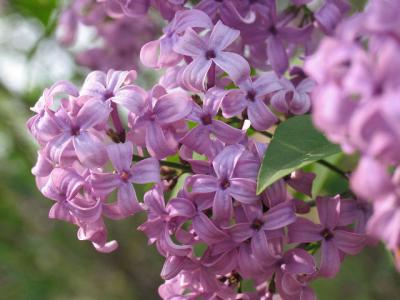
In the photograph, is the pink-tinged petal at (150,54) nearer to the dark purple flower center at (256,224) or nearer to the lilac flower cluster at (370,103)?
the dark purple flower center at (256,224)

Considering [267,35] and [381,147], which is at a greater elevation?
[381,147]

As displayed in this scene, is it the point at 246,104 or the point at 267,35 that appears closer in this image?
the point at 246,104

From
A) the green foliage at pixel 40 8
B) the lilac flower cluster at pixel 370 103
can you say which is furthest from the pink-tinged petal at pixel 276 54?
the green foliage at pixel 40 8

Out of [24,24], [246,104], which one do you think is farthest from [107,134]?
[24,24]

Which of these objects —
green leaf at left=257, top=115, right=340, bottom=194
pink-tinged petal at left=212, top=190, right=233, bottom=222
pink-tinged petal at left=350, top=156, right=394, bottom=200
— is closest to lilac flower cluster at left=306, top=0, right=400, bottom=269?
pink-tinged petal at left=350, top=156, right=394, bottom=200

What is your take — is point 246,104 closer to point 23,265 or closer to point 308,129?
point 308,129

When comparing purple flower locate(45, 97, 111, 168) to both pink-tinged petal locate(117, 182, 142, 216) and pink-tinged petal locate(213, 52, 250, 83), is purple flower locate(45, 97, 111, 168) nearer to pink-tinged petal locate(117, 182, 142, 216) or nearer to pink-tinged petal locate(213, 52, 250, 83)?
pink-tinged petal locate(117, 182, 142, 216)
